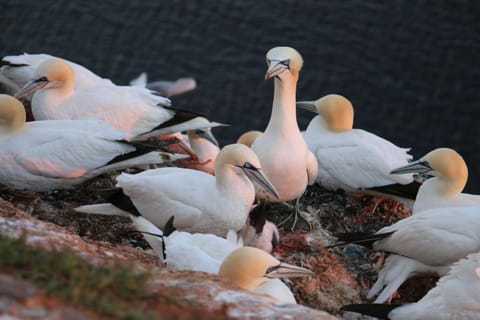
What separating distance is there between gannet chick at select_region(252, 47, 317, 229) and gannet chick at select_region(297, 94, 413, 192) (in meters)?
1.01

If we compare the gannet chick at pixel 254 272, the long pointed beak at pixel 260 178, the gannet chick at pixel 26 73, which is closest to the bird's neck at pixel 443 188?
the long pointed beak at pixel 260 178

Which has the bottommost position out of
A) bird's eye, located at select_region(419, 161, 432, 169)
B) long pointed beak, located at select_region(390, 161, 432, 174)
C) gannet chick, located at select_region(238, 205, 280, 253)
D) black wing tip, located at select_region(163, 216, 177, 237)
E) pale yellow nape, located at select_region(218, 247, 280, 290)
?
gannet chick, located at select_region(238, 205, 280, 253)

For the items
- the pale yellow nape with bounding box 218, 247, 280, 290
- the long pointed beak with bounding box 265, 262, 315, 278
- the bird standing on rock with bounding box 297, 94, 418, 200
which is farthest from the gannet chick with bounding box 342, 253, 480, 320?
the bird standing on rock with bounding box 297, 94, 418, 200

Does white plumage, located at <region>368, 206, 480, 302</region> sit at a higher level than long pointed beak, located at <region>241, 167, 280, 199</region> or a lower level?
lower

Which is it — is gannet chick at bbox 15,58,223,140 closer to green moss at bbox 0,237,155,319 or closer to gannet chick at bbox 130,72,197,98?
gannet chick at bbox 130,72,197,98

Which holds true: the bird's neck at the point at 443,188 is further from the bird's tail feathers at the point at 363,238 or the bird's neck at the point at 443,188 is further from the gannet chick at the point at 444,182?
the bird's tail feathers at the point at 363,238

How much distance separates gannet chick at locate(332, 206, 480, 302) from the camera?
7.02 m

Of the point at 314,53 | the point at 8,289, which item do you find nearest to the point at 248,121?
the point at 314,53

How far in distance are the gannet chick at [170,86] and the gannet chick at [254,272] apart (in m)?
6.20

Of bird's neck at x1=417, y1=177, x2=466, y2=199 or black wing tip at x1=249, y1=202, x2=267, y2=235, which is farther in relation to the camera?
bird's neck at x1=417, y1=177, x2=466, y2=199

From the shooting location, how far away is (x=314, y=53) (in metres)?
13.5

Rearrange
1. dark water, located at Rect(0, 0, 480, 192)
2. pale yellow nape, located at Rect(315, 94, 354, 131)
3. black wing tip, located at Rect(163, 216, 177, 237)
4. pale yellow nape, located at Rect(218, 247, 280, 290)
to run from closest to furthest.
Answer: pale yellow nape, located at Rect(218, 247, 280, 290) → black wing tip, located at Rect(163, 216, 177, 237) → pale yellow nape, located at Rect(315, 94, 354, 131) → dark water, located at Rect(0, 0, 480, 192)

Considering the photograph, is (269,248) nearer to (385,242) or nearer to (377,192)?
(385,242)

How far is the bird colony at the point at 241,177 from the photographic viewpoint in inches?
249
